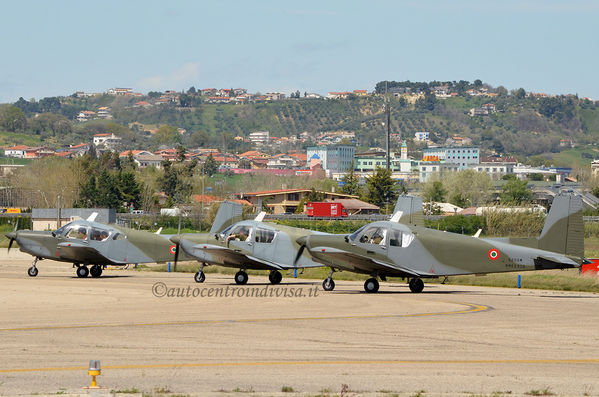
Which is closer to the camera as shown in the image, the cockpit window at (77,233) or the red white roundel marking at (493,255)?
the red white roundel marking at (493,255)

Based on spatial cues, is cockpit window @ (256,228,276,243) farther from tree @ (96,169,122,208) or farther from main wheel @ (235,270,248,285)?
tree @ (96,169,122,208)

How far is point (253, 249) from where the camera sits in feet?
97.0

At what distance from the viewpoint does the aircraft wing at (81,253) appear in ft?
108

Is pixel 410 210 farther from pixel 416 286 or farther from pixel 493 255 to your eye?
pixel 493 255

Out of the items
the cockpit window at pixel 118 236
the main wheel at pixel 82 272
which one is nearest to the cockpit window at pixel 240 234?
the cockpit window at pixel 118 236

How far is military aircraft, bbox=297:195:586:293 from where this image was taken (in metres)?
24.3

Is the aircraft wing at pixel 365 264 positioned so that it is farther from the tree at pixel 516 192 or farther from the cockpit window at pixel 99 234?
the tree at pixel 516 192

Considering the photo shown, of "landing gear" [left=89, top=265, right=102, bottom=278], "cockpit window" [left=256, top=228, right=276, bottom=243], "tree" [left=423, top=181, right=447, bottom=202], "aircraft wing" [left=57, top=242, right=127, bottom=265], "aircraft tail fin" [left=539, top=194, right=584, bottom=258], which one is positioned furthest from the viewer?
"tree" [left=423, top=181, right=447, bottom=202]

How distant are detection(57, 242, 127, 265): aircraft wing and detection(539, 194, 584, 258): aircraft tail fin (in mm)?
16537

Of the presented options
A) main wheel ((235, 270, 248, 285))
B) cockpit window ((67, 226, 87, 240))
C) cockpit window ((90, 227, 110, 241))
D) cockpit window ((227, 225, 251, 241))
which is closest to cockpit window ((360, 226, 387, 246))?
cockpit window ((227, 225, 251, 241))

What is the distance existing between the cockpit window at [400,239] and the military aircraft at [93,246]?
37.0 ft

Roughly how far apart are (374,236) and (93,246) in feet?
40.9

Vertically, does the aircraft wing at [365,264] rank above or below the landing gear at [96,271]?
above

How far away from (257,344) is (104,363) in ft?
9.60
